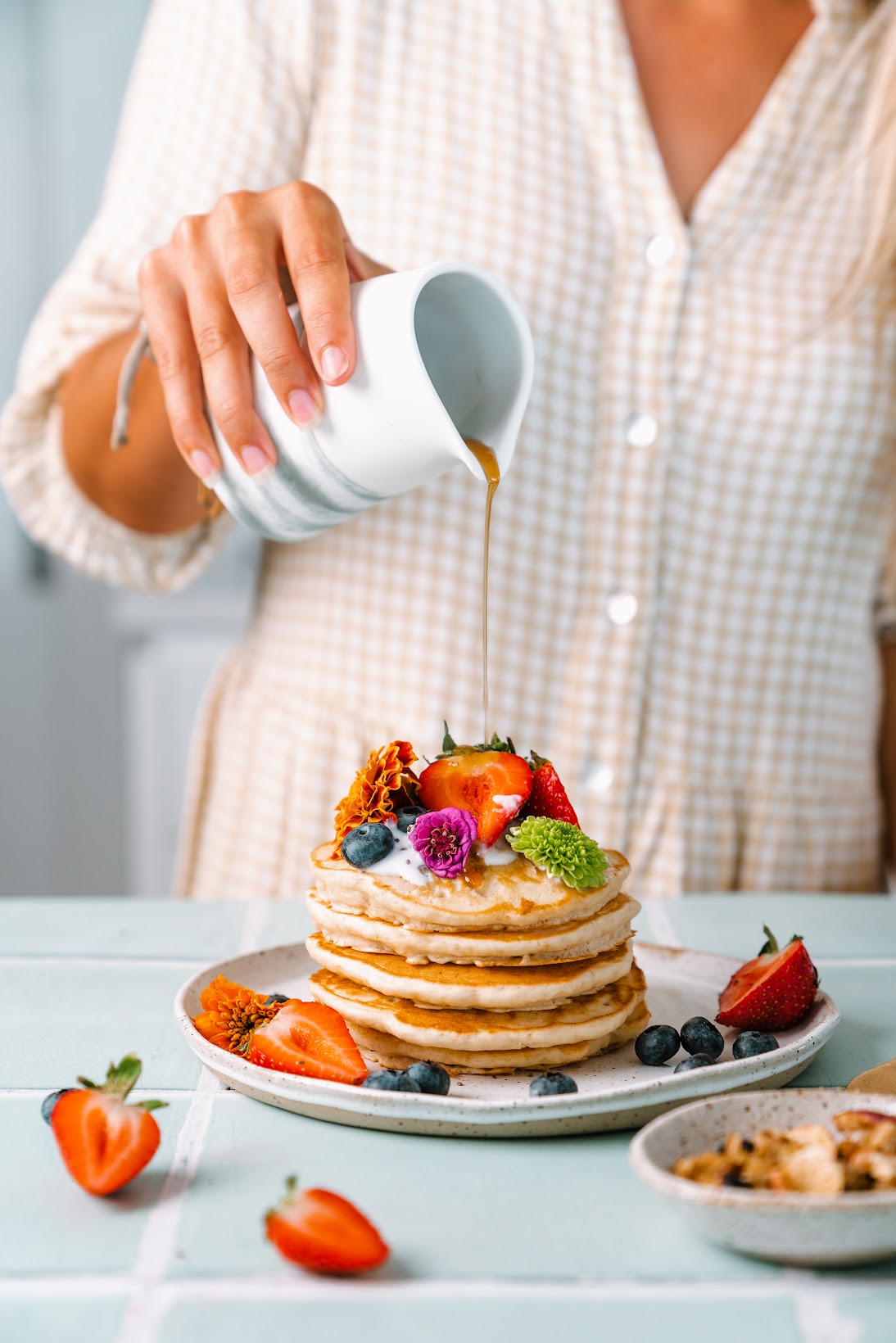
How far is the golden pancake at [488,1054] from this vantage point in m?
0.84

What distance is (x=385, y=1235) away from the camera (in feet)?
2.10

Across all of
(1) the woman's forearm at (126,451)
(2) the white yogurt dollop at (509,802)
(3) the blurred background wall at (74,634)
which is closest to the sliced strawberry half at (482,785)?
(2) the white yogurt dollop at (509,802)

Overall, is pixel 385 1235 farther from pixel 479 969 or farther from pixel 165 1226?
pixel 479 969

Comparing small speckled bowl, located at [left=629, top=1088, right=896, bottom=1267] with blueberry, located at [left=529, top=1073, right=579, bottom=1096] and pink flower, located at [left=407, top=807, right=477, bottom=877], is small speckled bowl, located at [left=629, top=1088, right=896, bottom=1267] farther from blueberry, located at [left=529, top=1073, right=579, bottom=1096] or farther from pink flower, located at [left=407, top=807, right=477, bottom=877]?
pink flower, located at [left=407, top=807, right=477, bottom=877]

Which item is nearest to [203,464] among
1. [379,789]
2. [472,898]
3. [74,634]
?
[379,789]

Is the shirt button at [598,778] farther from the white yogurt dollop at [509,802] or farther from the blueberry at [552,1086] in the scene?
the blueberry at [552,1086]

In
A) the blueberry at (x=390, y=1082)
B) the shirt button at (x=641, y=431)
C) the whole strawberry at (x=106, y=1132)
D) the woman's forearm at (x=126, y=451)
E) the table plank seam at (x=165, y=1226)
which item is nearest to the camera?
the table plank seam at (x=165, y=1226)

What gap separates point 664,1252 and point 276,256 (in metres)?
0.76

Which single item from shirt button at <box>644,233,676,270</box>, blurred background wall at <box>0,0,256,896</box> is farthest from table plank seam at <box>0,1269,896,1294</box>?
blurred background wall at <box>0,0,256,896</box>

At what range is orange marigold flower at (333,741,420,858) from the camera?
90 centimetres

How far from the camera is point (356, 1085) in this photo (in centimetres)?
77

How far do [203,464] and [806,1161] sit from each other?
634 millimetres

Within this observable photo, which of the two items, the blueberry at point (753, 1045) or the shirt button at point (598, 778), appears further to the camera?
the shirt button at point (598, 778)

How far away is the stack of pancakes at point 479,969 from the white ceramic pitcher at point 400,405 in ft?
0.91
